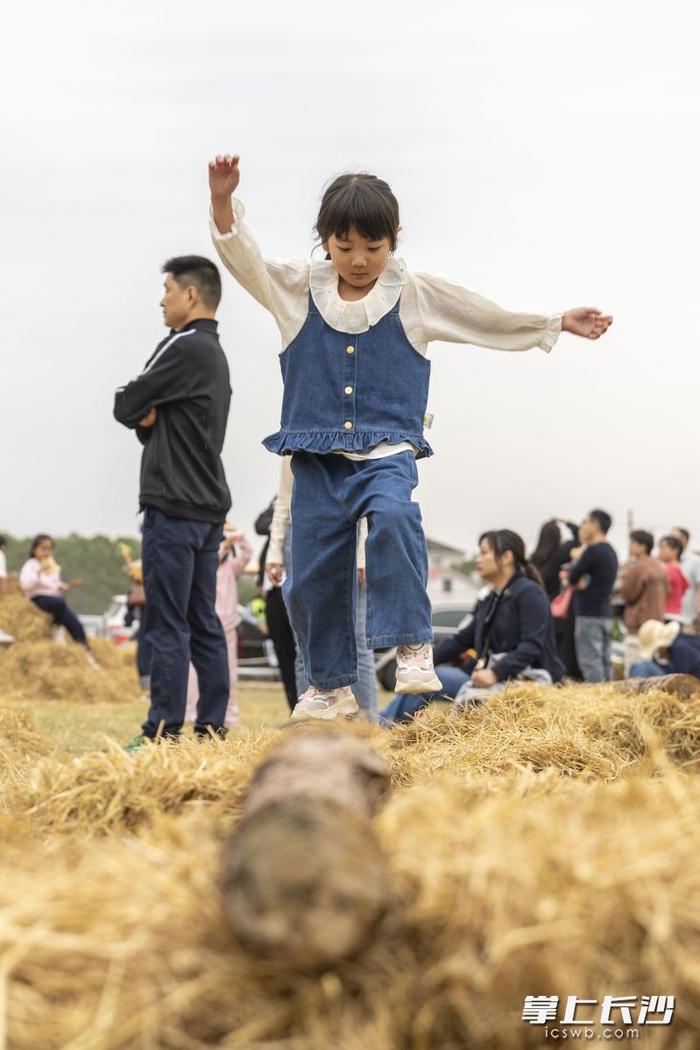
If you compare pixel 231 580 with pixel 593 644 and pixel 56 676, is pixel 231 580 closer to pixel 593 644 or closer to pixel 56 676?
pixel 593 644

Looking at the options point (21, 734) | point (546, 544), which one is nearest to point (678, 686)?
point (21, 734)

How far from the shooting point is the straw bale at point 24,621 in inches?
591

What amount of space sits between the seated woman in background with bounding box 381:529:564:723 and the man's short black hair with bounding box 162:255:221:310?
97.6 inches

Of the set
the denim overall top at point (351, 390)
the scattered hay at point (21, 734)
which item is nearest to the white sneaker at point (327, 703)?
the denim overall top at point (351, 390)

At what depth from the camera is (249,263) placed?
15.9ft

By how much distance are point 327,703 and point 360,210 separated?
1.85 meters

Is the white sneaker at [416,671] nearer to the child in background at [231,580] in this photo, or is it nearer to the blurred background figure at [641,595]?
the child in background at [231,580]

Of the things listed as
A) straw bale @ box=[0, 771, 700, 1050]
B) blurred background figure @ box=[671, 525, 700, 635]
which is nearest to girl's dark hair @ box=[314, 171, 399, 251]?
straw bale @ box=[0, 771, 700, 1050]

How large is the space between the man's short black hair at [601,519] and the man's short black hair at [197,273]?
20.9ft

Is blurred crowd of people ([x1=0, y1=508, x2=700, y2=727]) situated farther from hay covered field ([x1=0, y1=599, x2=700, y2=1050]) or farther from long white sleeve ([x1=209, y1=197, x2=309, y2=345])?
hay covered field ([x1=0, y1=599, x2=700, y2=1050])

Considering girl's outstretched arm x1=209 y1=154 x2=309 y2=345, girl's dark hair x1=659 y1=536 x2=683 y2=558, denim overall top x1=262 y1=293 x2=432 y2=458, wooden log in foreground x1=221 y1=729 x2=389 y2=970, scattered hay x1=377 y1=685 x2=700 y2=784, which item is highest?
girl's outstretched arm x1=209 y1=154 x2=309 y2=345

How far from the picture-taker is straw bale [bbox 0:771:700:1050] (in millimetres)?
1792

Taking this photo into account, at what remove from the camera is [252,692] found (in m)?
17.6

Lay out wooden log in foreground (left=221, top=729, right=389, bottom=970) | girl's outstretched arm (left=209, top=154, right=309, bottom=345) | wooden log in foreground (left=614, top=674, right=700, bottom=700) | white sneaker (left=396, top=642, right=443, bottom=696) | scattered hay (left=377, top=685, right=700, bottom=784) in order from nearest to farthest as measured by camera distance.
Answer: wooden log in foreground (left=221, top=729, right=389, bottom=970), scattered hay (left=377, top=685, right=700, bottom=784), white sneaker (left=396, top=642, right=443, bottom=696), girl's outstretched arm (left=209, top=154, right=309, bottom=345), wooden log in foreground (left=614, top=674, right=700, bottom=700)
